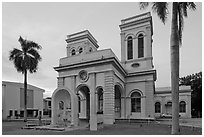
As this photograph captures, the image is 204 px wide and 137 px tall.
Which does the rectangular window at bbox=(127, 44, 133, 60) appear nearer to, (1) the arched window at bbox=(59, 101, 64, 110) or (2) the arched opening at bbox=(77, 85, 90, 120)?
(2) the arched opening at bbox=(77, 85, 90, 120)

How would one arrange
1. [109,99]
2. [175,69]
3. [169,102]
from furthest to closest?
1. [169,102]
2. [109,99]
3. [175,69]

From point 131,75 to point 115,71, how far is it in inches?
228

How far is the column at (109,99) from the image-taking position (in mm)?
24227

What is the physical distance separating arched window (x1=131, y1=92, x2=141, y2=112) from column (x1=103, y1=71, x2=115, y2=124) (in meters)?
7.04

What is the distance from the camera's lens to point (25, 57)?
30.5 metres

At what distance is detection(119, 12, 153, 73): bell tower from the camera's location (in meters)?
32.2

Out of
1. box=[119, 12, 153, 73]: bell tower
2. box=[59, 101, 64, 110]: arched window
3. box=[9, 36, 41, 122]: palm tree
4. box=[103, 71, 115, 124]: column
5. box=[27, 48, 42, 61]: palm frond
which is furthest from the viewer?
box=[119, 12, 153, 73]: bell tower

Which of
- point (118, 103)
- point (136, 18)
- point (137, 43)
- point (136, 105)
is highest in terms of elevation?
point (136, 18)

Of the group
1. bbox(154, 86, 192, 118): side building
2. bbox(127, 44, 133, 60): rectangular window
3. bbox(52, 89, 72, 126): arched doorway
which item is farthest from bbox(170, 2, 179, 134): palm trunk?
bbox(154, 86, 192, 118): side building

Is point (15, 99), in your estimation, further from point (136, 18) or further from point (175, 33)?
point (175, 33)

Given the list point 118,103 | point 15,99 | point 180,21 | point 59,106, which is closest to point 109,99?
point 59,106

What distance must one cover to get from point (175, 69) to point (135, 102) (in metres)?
18.2

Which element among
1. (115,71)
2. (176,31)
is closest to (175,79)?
(176,31)

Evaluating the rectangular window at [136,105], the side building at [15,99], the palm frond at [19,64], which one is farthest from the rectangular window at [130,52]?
the side building at [15,99]
